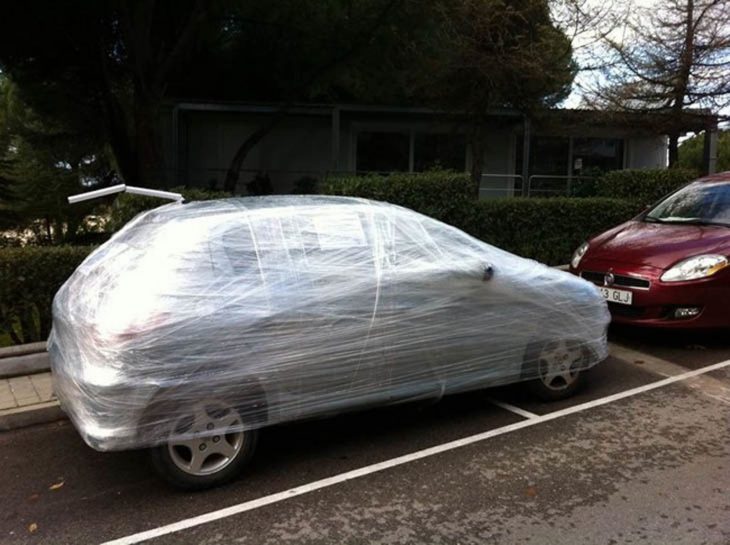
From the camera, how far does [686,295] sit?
18.6 ft

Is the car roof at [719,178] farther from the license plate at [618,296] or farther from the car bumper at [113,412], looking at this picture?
the car bumper at [113,412]

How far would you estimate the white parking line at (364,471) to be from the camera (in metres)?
3.21

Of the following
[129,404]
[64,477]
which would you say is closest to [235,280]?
[129,404]

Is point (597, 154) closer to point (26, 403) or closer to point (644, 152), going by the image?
point (644, 152)

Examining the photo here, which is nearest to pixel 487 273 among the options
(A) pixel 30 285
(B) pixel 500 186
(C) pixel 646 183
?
(A) pixel 30 285

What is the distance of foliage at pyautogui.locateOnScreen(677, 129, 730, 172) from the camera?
2165 centimetres

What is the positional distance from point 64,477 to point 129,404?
97 cm

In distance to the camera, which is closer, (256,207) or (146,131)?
(256,207)

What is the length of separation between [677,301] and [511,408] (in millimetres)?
1987

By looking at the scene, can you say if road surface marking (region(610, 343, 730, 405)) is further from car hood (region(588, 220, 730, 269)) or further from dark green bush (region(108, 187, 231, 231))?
dark green bush (region(108, 187, 231, 231))

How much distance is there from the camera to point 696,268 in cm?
575

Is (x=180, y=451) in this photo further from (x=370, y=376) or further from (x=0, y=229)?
(x=0, y=229)

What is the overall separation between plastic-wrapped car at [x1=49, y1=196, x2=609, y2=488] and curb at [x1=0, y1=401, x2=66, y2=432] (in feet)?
2.65

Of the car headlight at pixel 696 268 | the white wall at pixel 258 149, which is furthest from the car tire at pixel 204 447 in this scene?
the white wall at pixel 258 149
